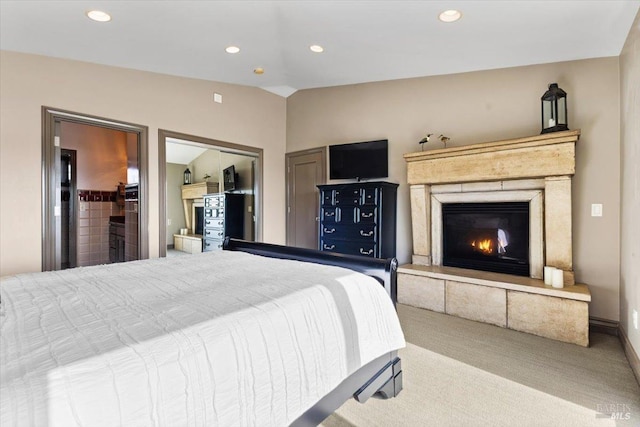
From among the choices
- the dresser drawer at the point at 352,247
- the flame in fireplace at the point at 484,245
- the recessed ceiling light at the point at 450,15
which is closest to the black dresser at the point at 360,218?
the dresser drawer at the point at 352,247

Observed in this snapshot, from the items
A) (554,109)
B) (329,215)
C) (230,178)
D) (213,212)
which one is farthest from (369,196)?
(213,212)

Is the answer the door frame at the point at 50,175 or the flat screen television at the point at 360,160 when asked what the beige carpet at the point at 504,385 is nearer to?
the flat screen television at the point at 360,160

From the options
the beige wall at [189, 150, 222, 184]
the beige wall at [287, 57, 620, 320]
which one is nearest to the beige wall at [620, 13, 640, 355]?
the beige wall at [287, 57, 620, 320]

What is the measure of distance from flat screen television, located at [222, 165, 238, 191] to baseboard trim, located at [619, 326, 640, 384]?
5.44 m

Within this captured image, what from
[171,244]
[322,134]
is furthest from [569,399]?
[171,244]

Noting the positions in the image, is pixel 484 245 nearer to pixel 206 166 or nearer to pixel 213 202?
pixel 213 202

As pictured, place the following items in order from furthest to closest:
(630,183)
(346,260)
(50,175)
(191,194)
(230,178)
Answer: (191,194)
(230,178)
(50,175)
(630,183)
(346,260)

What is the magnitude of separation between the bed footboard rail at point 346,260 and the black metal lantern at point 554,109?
96.7 inches

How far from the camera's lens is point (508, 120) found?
11.7 ft

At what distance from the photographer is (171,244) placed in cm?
662

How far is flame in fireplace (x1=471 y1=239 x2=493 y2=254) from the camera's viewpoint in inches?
143

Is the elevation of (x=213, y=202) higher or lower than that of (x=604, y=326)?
higher

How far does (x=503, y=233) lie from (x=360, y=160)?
2.08m

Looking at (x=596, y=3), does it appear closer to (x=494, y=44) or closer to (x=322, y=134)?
(x=494, y=44)
